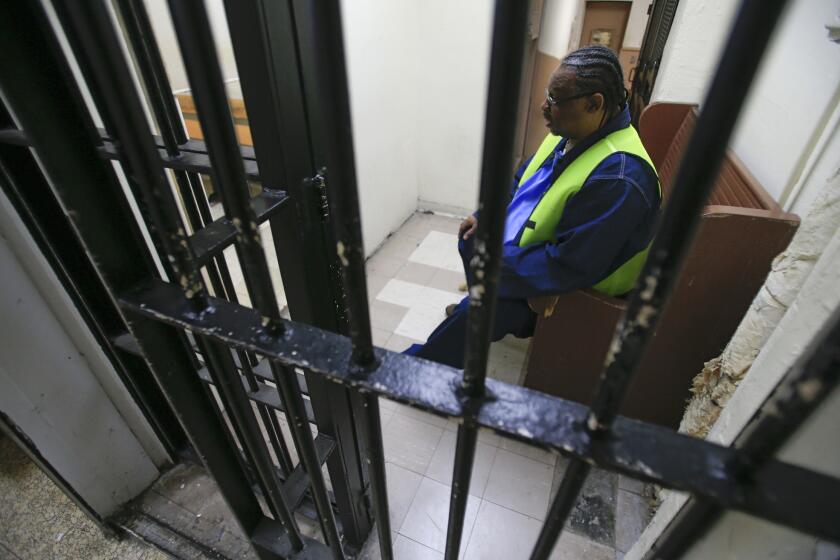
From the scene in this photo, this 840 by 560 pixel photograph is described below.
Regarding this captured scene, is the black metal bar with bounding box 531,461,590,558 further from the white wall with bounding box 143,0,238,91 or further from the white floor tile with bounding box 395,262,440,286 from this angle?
the white floor tile with bounding box 395,262,440,286

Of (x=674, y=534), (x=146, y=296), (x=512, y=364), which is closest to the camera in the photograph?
(x=674, y=534)

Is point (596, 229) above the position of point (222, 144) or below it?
below

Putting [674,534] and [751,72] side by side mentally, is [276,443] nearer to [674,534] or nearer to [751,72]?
[674,534]

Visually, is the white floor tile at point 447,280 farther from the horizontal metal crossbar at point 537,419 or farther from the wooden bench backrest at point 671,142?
the horizontal metal crossbar at point 537,419

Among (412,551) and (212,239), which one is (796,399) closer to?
(212,239)

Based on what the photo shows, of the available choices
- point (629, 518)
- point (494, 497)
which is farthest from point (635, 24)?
point (494, 497)

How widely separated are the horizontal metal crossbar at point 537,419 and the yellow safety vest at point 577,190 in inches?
42.2

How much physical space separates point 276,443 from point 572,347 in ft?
3.77

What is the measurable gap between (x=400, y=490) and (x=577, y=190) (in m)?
1.28

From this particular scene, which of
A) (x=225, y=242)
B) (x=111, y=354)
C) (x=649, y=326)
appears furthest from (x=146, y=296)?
(x=111, y=354)

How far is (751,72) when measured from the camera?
25 centimetres

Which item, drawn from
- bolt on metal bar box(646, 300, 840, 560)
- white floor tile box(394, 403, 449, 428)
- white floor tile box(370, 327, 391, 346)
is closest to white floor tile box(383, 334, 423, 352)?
white floor tile box(370, 327, 391, 346)

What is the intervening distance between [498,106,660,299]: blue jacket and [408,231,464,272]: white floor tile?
1421 mm

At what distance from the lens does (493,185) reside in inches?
13.5
